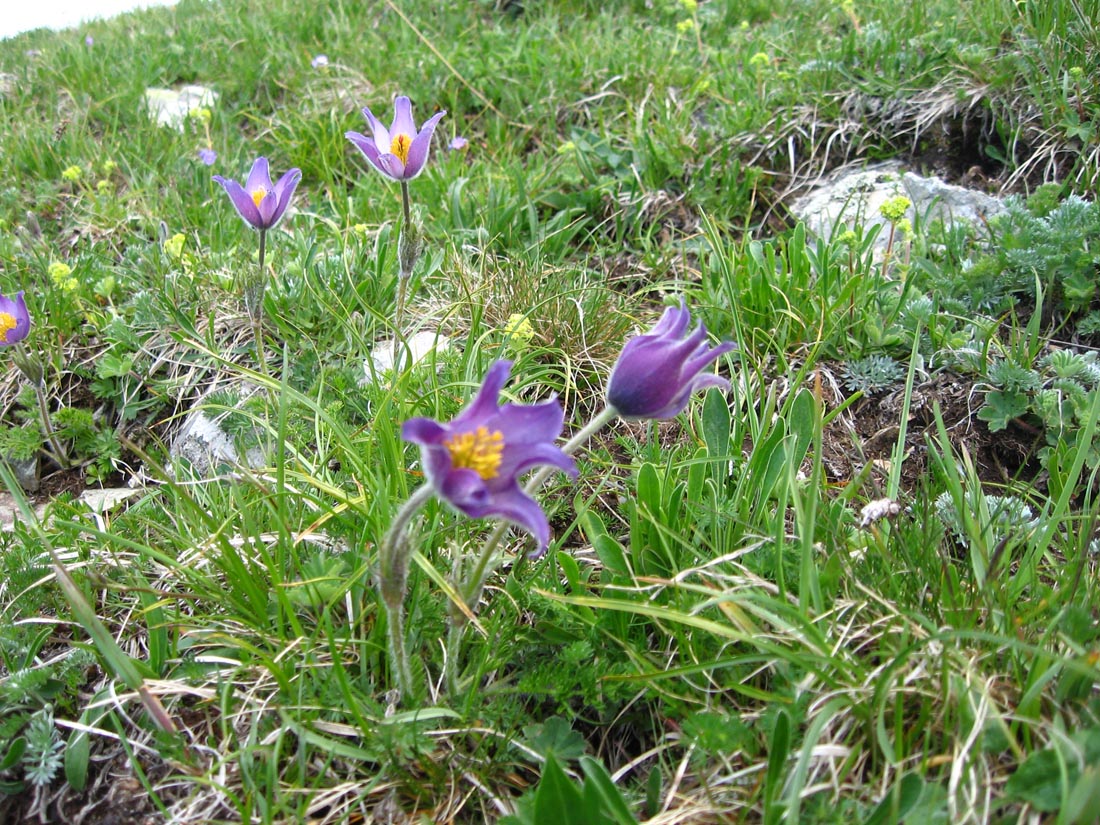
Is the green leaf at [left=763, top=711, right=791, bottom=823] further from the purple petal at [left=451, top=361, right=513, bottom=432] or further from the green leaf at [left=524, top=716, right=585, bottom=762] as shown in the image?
the purple petal at [left=451, top=361, right=513, bottom=432]

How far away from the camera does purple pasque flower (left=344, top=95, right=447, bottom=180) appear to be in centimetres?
255

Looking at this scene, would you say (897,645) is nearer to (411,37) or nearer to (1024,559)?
(1024,559)

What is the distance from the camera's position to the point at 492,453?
4.63 feet

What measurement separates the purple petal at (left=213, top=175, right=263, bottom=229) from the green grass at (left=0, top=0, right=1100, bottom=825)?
0.47 meters

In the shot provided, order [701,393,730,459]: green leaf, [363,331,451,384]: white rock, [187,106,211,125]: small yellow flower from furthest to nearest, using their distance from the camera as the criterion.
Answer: [187,106,211,125]: small yellow flower < [363,331,451,384]: white rock < [701,393,730,459]: green leaf

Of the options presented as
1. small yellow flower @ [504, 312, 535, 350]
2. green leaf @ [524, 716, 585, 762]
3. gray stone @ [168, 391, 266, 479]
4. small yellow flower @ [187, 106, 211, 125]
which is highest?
small yellow flower @ [187, 106, 211, 125]

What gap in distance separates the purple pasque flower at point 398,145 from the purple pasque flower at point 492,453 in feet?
4.66

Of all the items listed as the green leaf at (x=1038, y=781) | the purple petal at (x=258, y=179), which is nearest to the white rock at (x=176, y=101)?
the purple petal at (x=258, y=179)

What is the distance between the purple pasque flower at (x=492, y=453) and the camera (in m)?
1.29

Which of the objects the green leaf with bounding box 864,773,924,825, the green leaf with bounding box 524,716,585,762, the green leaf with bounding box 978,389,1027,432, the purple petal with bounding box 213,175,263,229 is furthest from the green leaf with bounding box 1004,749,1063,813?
the purple petal with bounding box 213,175,263,229

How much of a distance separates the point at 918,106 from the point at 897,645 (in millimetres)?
3096

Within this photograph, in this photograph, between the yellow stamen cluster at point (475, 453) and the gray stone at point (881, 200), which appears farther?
the gray stone at point (881, 200)

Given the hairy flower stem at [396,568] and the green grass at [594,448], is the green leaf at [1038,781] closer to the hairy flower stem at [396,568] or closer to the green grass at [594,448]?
the green grass at [594,448]

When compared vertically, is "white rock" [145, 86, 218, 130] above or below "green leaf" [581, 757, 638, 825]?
above
